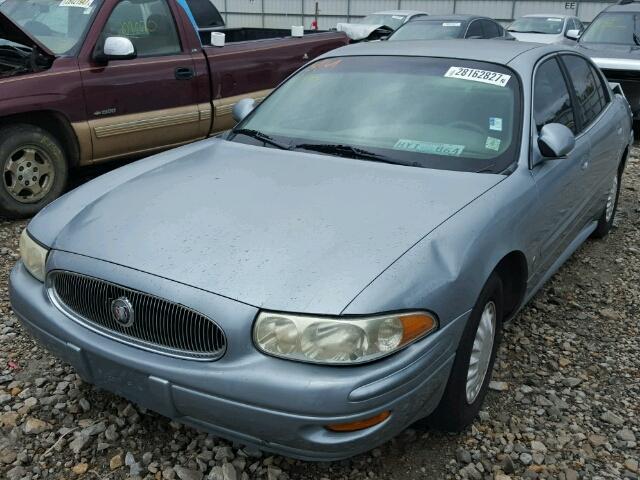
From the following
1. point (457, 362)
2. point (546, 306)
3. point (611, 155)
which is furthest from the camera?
point (611, 155)

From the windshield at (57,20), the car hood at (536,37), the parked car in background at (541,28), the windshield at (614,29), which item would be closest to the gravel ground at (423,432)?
the windshield at (57,20)

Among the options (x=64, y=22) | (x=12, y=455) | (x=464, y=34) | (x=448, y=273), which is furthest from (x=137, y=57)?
(x=464, y=34)

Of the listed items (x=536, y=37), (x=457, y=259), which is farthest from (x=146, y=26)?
(x=536, y=37)

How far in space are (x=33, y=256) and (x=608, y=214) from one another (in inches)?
160

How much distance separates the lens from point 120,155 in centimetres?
532

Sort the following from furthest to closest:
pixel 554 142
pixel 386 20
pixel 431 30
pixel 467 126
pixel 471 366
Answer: pixel 386 20 < pixel 431 30 < pixel 467 126 < pixel 554 142 < pixel 471 366

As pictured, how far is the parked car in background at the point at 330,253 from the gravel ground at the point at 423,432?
8.8 inches

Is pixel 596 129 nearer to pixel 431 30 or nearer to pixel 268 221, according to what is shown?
pixel 268 221

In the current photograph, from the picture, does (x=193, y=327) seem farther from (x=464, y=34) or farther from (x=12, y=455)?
(x=464, y=34)

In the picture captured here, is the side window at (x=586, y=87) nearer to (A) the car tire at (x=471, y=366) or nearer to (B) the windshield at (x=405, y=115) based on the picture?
(B) the windshield at (x=405, y=115)

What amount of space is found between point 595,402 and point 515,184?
108 centimetres

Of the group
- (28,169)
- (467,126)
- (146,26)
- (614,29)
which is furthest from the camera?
(614,29)

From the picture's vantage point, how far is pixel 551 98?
3412 mm

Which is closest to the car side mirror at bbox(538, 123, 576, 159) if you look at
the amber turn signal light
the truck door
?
the amber turn signal light
